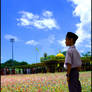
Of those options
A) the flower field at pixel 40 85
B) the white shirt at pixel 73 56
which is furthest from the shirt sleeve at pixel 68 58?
the flower field at pixel 40 85

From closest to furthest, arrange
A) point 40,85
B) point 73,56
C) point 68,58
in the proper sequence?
point 68,58
point 73,56
point 40,85

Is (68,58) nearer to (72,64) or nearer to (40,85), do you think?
(72,64)

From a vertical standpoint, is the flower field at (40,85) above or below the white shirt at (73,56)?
below

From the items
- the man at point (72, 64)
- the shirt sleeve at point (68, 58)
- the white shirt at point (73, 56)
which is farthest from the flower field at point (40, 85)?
the shirt sleeve at point (68, 58)

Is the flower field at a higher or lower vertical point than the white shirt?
lower

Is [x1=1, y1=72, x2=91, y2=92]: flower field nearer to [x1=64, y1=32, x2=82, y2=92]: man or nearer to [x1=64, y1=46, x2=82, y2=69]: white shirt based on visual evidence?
[x1=64, y1=32, x2=82, y2=92]: man

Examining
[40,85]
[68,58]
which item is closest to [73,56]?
[68,58]

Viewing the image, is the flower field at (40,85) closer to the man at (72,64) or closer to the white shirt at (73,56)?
the man at (72,64)

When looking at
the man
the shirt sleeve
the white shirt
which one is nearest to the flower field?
the man

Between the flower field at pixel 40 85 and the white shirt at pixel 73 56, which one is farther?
the flower field at pixel 40 85

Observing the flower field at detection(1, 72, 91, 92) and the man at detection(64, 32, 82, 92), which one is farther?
the flower field at detection(1, 72, 91, 92)

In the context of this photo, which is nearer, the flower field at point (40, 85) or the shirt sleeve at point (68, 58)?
the shirt sleeve at point (68, 58)

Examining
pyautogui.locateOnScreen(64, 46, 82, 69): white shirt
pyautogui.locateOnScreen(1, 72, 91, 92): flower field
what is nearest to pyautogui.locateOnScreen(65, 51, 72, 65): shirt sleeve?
pyautogui.locateOnScreen(64, 46, 82, 69): white shirt

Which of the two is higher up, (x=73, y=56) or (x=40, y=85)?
(x=73, y=56)
